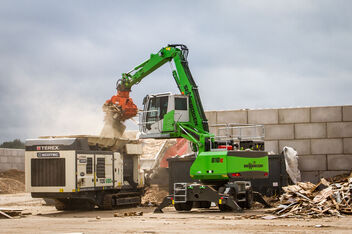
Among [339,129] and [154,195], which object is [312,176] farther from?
[154,195]

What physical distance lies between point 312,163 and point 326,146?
2.85ft

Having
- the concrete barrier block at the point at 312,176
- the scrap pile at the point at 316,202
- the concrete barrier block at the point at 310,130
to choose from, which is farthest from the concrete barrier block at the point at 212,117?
the scrap pile at the point at 316,202

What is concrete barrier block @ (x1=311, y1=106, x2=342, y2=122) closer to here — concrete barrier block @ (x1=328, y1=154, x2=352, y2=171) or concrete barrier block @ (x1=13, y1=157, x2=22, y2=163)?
concrete barrier block @ (x1=328, y1=154, x2=352, y2=171)

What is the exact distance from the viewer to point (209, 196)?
59.4ft

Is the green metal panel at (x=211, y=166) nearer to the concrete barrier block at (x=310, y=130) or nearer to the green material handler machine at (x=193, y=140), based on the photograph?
the green material handler machine at (x=193, y=140)

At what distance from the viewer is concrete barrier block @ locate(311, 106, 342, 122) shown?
22828mm

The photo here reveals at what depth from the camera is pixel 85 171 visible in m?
19.6

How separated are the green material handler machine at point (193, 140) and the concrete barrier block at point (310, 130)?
12.6 feet

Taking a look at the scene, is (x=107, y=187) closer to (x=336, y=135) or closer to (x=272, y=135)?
(x=272, y=135)

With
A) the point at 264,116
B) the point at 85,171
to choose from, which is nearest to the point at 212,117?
the point at 264,116

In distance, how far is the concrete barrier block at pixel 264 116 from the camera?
23453mm

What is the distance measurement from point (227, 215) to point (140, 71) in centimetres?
807

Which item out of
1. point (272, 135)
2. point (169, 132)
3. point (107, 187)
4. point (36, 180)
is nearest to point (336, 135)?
point (272, 135)

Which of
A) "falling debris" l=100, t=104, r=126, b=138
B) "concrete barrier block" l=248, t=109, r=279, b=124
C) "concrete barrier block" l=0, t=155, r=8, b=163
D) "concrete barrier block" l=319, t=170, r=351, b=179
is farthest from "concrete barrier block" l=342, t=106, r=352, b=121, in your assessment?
"concrete barrier block" l=0, t=155, r=8, b=163
